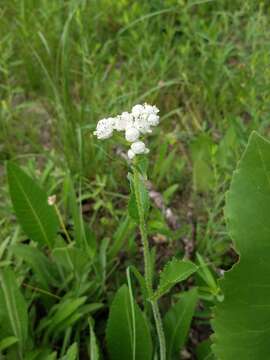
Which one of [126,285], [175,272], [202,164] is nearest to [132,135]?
[175,272]

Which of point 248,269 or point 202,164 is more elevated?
point 202,164

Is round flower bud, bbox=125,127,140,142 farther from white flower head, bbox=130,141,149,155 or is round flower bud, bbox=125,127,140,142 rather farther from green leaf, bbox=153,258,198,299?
green leaf, bbox=153,258,198,299

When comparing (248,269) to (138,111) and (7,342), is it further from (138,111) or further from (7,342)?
(7,342)

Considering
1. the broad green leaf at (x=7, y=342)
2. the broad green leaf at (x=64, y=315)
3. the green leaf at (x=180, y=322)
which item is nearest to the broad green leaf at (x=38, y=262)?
the broad green leaf at (x=64, y=315)

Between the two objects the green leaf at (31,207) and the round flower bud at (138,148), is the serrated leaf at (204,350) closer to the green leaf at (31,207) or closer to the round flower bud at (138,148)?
the green leaf at (31,207)

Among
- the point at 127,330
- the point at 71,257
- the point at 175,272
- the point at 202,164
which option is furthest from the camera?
the point at 202,164

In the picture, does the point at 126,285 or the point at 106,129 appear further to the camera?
the point at 126,285

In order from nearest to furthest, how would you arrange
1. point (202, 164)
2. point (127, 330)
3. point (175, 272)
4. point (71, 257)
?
1. point (175, 272)
2. point (127, 330)
3. point (71, 257)
4. point (202, 164)

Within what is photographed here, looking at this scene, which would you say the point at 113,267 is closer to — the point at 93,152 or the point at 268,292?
the point at 93,152
